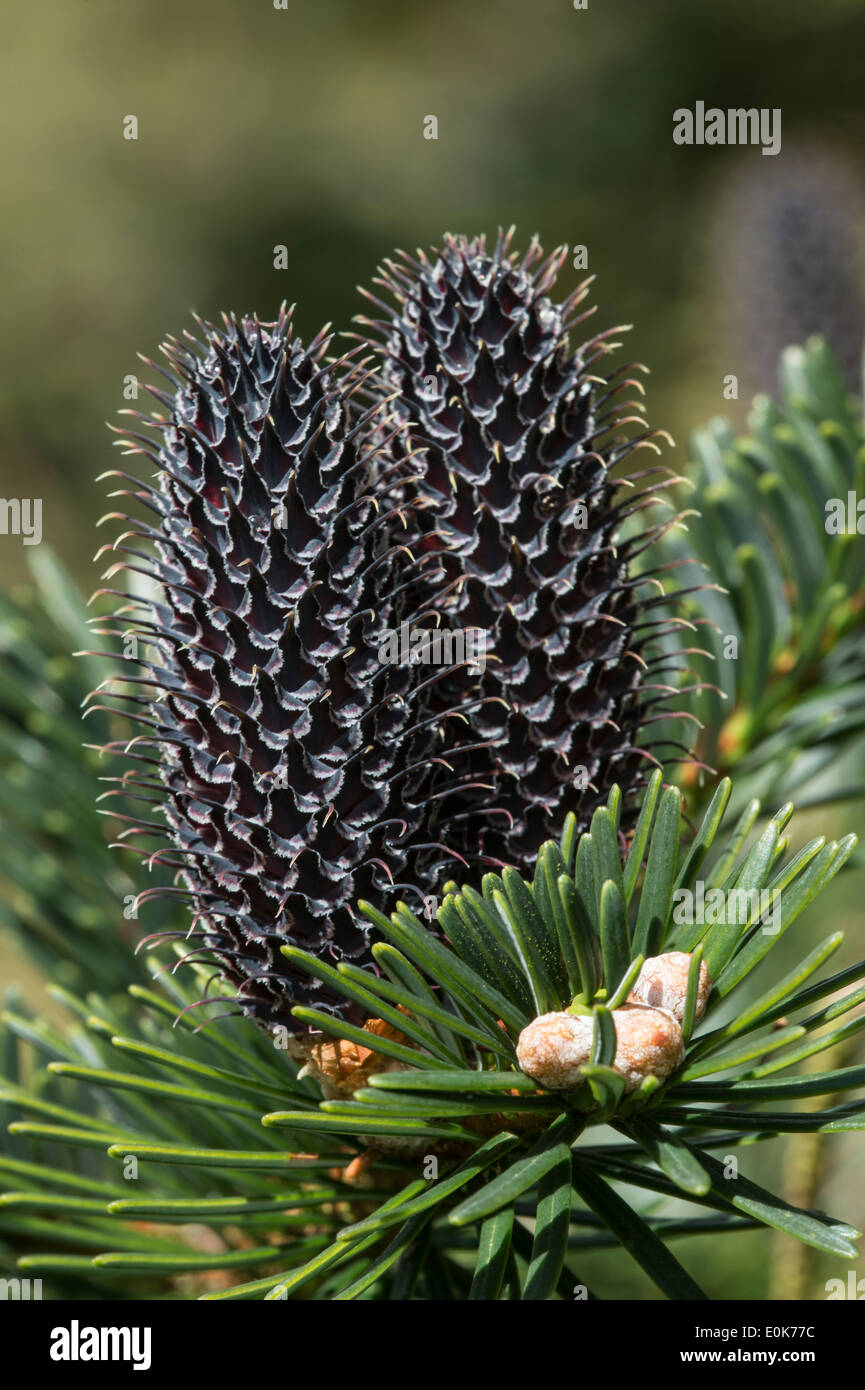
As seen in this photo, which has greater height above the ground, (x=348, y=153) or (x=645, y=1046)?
(x=348, y=153)

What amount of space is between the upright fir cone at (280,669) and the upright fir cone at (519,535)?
3cm

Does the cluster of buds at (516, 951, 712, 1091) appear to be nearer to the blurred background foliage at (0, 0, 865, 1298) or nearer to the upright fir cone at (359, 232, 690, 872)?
the upright fir cone at (359, 232, 690, 872)

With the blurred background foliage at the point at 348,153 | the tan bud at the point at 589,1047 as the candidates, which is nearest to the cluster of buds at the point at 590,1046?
the tan bud at the point at 589,1047

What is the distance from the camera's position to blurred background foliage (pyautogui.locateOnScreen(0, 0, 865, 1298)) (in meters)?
2.29

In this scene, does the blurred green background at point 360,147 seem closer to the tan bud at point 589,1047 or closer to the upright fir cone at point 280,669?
the upright fir cone at point 280,669

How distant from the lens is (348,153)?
7.55 feet

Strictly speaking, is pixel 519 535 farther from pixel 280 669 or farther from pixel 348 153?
pixel 348 153

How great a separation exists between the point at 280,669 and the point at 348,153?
2.22 metres

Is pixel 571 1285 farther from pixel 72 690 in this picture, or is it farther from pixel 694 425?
pixel 694 425

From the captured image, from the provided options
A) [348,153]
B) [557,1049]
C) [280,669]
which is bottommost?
[557,1049]

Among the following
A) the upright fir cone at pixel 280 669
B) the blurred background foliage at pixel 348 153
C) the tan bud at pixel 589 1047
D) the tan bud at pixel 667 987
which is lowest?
the tan bud at pixel 589 1047

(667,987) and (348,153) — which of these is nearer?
(667,987)

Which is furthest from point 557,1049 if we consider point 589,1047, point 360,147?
point 360,147

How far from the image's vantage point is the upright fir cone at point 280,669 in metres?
0.35
